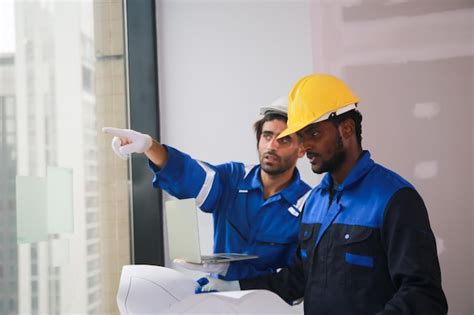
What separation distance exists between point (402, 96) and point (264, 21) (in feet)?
2.32

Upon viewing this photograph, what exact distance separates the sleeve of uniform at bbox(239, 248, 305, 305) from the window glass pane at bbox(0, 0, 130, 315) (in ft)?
2.38

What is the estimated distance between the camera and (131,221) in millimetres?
2906

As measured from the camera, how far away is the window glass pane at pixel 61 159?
1.98m

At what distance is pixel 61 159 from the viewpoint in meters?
2.35

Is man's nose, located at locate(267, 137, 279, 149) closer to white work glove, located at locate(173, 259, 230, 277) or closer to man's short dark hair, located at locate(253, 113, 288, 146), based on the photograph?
man's short dark hair, located at locate(253, 113, 288, 146)

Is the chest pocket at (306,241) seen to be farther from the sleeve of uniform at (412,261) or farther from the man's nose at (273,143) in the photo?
the man's nose at (273,143)

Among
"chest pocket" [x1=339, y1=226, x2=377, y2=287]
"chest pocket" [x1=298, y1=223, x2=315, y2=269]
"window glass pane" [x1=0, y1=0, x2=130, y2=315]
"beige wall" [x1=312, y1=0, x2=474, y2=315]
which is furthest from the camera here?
"beige wall" [x1=312, y1=0, x2=474, y2=315]

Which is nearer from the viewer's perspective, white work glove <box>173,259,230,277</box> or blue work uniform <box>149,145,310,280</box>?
white work glove <box>173,259,230,277</box>

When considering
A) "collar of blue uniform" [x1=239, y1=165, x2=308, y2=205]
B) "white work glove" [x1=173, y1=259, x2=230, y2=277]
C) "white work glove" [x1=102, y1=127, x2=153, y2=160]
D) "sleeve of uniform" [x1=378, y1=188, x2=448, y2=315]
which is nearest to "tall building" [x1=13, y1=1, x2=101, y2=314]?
"white work glove" [x1=102, y1=127, x2=153, y2=160]

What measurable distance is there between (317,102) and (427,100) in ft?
2.93

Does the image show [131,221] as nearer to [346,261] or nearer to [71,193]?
[71,193]

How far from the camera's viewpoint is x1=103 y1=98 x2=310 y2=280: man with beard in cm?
221

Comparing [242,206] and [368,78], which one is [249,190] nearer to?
[242,206]

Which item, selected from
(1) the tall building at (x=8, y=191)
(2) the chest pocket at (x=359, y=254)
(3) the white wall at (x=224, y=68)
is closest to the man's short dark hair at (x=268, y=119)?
(3) the white wall at (x=224, y=68)
